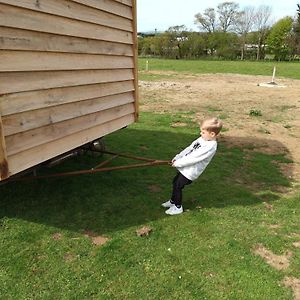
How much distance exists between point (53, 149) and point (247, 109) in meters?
10.8

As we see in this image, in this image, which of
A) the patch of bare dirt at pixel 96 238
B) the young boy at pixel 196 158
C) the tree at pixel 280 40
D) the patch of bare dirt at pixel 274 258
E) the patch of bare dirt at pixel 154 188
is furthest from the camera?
the tree at pixel 280 40

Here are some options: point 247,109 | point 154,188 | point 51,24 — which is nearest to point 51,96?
point 51,24

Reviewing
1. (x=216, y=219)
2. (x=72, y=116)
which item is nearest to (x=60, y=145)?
(x=72, y=116)

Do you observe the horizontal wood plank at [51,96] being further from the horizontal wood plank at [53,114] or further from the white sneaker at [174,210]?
the white sneaker at [174,210]

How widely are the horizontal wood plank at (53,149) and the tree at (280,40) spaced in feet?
223

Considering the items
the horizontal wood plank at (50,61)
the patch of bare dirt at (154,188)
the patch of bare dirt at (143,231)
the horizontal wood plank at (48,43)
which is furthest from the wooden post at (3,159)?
the patch of bare dirt at (154,188)

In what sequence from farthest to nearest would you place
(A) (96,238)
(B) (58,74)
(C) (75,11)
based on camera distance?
(A) (96,238) < (C) (75,11) < (B) (58,74)

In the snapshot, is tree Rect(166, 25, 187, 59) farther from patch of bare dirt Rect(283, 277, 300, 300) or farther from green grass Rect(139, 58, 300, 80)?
patch of bare dirt Rect(283, 277, 300, 300)

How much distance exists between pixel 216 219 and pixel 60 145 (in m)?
2.33

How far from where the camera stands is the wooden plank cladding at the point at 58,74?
350cm

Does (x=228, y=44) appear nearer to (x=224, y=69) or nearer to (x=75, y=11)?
(x=224, y=69)

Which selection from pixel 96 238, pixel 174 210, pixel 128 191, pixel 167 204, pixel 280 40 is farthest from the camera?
pixel 280 40

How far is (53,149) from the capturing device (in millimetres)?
4172

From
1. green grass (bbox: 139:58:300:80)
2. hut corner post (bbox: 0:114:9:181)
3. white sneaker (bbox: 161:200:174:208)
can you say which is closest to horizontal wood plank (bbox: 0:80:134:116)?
hut corner post (bbox: 0:114:9:181)
